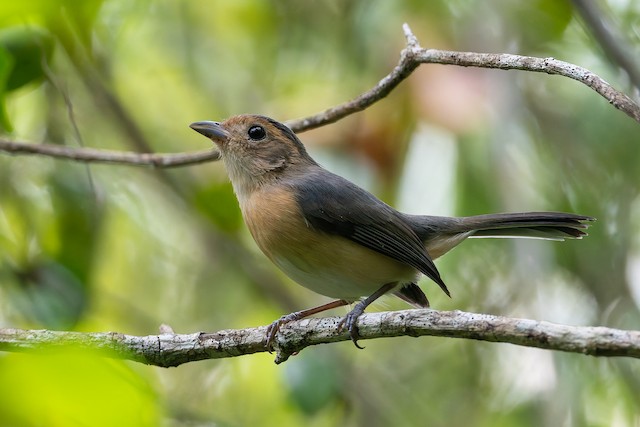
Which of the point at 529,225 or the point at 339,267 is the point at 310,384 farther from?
the point at 529,225

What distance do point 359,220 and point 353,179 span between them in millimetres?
1176

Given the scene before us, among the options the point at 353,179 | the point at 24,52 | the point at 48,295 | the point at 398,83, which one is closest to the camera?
the point at 398,83

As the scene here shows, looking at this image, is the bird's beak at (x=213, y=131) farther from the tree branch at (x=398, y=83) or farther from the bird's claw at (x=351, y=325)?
the bird's claw at (x=351, y=325)

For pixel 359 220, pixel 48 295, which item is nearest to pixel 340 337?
pixel 359 220

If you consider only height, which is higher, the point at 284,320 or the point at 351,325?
the point at 284,320

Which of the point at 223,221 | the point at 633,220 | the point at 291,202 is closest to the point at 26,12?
the point at 291,202

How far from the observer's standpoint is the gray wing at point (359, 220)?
4.27 metres

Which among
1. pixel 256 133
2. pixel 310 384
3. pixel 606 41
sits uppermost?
pixel 606 41

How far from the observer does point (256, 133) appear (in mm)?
4965

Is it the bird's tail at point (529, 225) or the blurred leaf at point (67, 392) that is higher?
the bird's tail at point (529, 225)

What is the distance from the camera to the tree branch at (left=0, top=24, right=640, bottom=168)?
278cm

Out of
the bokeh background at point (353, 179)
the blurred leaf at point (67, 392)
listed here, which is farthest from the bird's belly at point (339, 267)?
the blurred leaf at point (67, 392)

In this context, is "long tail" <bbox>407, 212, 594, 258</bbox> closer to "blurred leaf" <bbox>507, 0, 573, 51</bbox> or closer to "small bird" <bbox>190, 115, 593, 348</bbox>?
"small bird" <bbox>190, 115, 593, 348</bbox>

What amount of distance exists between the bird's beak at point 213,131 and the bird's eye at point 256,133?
0.52 ft
